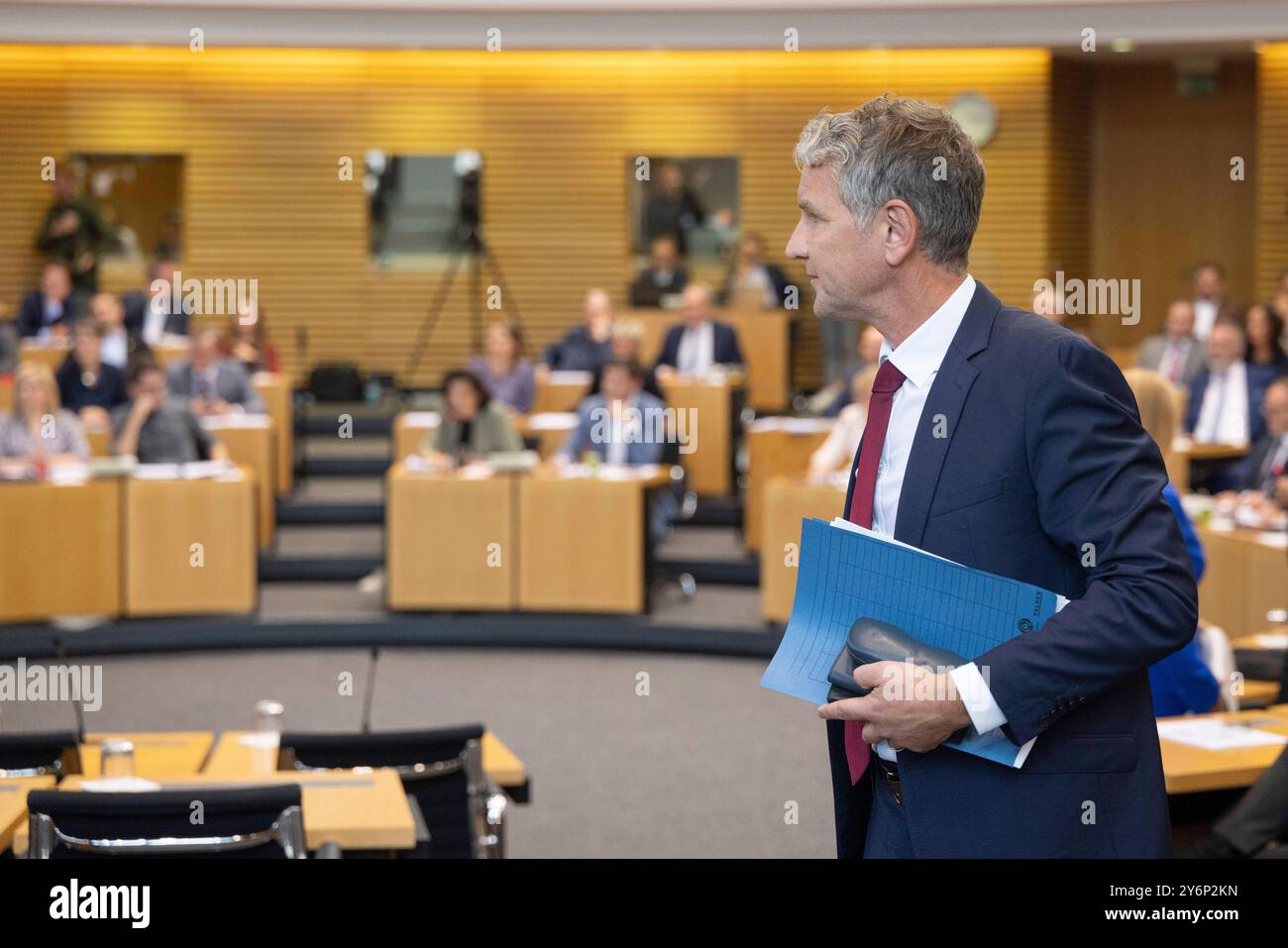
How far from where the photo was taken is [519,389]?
10.2 m

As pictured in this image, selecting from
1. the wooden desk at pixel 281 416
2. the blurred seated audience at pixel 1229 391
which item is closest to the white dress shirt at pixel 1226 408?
the blurred seated audience at pixel 1229 391

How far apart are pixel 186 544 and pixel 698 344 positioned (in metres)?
4.42

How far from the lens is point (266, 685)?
7496 millimetres

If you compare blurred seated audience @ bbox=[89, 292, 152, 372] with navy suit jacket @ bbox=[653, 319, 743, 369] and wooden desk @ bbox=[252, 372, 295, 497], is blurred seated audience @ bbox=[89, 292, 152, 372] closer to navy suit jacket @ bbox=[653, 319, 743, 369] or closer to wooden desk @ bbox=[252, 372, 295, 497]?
wooden desk @ bbox=[252, 372, 295, 497]

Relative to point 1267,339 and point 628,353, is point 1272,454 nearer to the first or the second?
point 1267,339

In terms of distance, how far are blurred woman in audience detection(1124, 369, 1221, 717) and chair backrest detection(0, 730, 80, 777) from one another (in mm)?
2736

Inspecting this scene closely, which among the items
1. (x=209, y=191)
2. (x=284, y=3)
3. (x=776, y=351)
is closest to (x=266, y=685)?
(x=776, y=351)

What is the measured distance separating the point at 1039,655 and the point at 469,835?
255cm

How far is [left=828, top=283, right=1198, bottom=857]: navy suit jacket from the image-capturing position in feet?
5.08

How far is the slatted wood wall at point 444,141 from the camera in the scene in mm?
13961

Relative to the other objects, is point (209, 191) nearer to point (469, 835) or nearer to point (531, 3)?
point (531, 3)

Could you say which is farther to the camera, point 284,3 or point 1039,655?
point 284,3

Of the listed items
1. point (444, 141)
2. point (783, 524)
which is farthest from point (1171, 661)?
point (444, 141)

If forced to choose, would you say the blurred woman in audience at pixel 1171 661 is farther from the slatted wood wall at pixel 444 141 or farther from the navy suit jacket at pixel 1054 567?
the slatted wood wall at pixel 444 141
